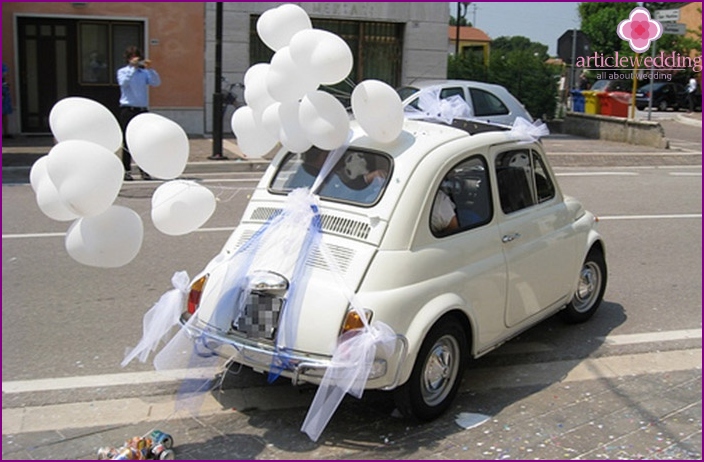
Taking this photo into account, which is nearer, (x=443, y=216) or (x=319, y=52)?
(x=319, y=52)

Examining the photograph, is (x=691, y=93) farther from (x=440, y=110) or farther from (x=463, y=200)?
(x=463, y=200)

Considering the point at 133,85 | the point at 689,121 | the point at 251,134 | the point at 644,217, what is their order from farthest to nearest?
the point at 689,121 → the point at 133,85 → the point at 644,217 → the point at 251,134

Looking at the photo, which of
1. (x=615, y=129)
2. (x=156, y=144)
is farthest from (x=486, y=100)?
(x=156, y=144)

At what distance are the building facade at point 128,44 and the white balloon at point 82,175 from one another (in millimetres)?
15108

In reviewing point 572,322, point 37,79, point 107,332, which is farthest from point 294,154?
point 37,79

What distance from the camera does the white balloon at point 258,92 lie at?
15.4 ft

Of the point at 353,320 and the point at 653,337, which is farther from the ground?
the point at 353,320

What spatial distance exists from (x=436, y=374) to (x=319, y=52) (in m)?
1.94

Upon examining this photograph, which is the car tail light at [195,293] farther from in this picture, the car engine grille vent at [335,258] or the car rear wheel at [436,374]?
the car rear wheel at [436,374]

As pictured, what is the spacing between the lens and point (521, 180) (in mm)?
5320

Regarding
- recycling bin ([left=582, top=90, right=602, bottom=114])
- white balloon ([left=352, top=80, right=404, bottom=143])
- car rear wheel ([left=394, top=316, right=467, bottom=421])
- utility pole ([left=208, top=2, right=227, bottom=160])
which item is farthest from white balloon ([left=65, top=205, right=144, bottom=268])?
recycling bin ([left=582, top=90, right=602, bottom=114])

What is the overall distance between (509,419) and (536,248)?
4.13 feet

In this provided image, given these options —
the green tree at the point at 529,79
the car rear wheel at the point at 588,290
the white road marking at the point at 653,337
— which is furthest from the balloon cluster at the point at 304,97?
the green tree at the point at 529,79

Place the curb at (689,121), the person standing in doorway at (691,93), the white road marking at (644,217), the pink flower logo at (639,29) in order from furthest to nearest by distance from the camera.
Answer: the person standing in doorway at (691,93) → the curb at (689,121) → the pink flower logo at (639,29) → the white road marking at (644,217)
